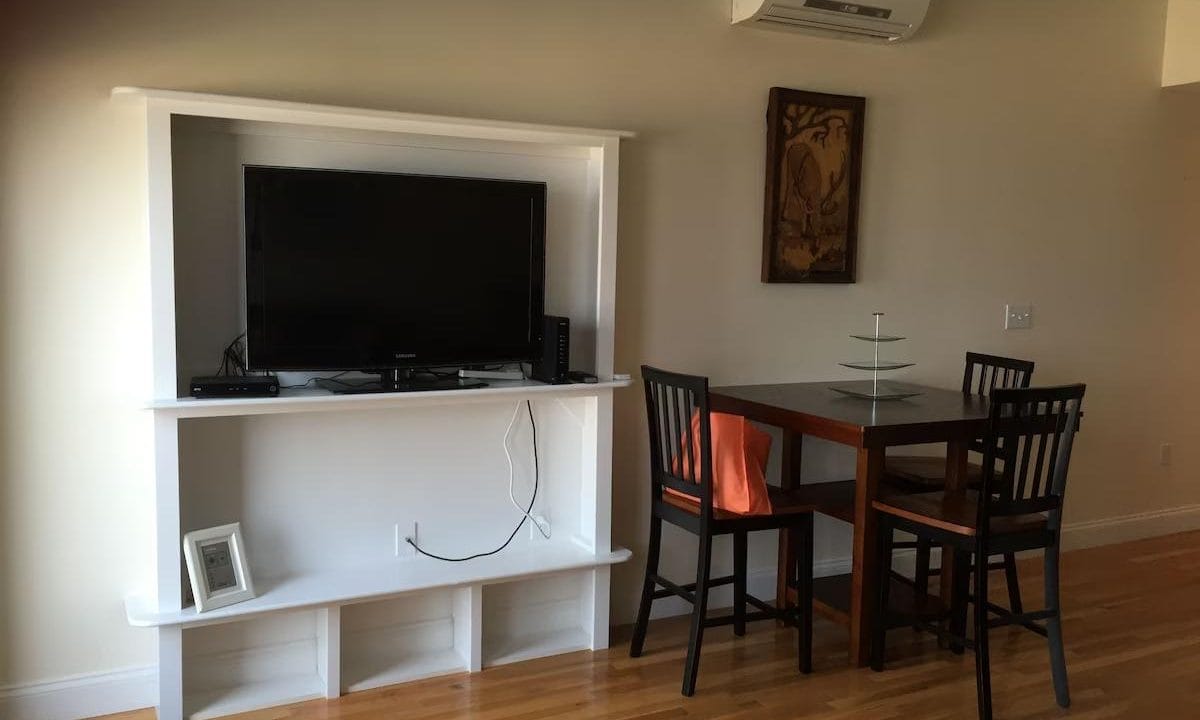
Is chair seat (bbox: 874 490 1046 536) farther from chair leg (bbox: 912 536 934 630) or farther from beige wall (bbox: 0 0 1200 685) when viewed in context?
beige wall (bbox: 0 0 1200 685)

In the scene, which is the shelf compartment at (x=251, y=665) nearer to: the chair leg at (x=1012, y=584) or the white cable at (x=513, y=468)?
the white cable at (x=513, y=468)

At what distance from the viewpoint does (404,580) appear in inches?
120

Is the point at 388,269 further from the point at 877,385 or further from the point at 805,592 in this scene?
the point at 877,385

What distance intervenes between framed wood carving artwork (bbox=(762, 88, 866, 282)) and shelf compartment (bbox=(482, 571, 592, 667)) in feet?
4.51

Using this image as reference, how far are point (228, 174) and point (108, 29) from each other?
475 mm

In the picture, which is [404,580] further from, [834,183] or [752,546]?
[834,183]

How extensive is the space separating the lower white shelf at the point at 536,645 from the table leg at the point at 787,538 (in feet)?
2.41

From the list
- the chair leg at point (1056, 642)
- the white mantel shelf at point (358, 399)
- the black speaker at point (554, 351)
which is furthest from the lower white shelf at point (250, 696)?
the chair leg at point (1056, 642)

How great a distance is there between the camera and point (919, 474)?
3.61 metres

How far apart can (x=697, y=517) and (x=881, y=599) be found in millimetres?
702

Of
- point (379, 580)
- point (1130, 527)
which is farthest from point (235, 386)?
point (1130, 527)

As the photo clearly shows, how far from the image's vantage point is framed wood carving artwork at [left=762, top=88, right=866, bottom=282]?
3748 mm

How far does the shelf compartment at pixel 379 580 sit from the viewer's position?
9.11 feet

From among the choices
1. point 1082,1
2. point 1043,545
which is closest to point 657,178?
point 1043,545
